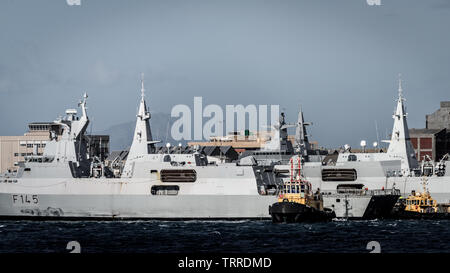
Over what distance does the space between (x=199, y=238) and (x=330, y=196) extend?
1435 cm

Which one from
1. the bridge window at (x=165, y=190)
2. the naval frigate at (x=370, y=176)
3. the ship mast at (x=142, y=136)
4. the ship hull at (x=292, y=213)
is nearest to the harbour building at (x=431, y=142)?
the naval frigate at (x=370, y=176)

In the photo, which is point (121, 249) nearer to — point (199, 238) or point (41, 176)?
point (199, 238)

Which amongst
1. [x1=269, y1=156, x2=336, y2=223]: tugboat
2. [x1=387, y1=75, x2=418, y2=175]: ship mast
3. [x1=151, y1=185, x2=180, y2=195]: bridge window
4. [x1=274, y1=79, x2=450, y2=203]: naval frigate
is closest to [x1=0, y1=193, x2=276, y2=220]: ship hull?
[x1=151, y1=185, x2=180, y2=195]: bridge window

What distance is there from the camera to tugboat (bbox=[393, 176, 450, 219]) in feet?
151

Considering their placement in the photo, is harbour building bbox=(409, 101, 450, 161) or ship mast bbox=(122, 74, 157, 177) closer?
ship mast bbox=(122, 74, 157, 177)

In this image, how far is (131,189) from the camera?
47719 mm

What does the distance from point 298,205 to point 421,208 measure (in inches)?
400

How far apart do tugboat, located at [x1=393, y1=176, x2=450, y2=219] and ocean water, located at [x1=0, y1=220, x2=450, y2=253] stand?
1754mm

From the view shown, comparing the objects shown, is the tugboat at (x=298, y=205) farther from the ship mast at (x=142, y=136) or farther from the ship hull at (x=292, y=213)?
the ship mast at (x=142, y=136)


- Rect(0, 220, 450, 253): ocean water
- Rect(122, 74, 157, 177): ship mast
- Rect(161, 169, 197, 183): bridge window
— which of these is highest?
Rect(122, 74, 157, 177): ship mast

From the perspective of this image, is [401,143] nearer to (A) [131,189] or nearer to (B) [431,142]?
(A) [131,189]

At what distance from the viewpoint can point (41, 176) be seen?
49062mm

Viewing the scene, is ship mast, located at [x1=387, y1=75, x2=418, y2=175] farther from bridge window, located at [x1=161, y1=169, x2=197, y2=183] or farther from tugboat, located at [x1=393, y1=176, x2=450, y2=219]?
bridge window, located at [x1=161, y1=169, x2=197, y2=183]
